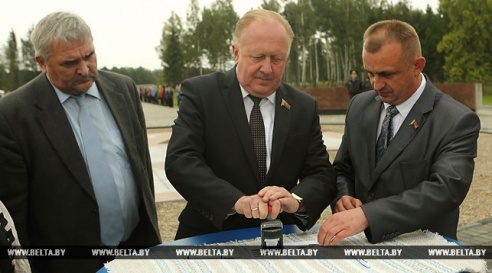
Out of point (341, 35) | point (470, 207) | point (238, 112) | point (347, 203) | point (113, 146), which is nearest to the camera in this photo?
point (347, 203)

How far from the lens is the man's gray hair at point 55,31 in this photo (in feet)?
8.29

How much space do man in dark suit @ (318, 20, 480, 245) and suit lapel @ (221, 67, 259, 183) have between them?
490 millimetres

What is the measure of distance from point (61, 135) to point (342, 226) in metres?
1.48

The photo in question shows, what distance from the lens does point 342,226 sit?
2.08 m

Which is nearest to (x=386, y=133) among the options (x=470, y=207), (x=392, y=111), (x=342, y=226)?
(x=392, y=111)

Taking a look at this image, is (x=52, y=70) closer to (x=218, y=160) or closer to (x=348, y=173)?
(x=218, y=160)

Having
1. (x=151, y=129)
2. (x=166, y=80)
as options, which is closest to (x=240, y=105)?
(x=151, y=129)

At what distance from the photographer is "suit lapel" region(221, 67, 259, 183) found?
8.11ft

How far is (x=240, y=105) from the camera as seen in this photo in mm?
2531

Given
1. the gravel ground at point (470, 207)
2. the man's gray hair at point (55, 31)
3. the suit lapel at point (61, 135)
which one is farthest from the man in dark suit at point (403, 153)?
the gravel ground at point (470, 207)

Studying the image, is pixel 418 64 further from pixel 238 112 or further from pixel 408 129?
pixel 238 112

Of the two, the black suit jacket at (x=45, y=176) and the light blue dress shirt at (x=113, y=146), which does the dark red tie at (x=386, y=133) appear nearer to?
the light blue dress shirt at (x=113, y=146)

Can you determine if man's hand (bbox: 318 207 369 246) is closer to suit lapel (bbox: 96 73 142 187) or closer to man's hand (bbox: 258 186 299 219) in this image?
man's hand (bbox: 258 186 299 219)

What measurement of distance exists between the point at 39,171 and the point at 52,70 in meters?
0.51
